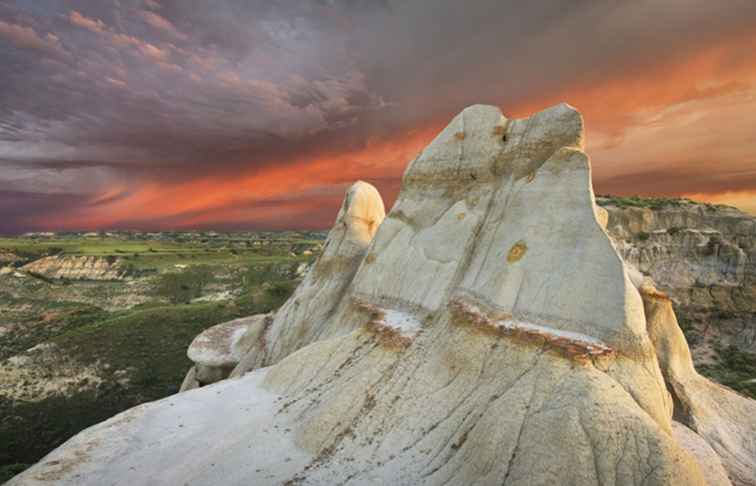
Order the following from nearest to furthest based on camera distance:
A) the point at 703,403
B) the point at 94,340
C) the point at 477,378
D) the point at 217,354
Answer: the point at 477,378 → the point at 703,403 → the point at 217,354 → the point at 94,340

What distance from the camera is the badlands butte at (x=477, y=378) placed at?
11477 millimetres

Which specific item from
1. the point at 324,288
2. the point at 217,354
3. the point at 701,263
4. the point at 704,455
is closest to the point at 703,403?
the point at 704,455

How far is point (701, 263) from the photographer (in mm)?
50125

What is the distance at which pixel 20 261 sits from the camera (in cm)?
11000

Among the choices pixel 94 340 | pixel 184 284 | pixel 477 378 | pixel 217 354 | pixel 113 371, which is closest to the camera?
pixel 477 378

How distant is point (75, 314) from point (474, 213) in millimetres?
68491

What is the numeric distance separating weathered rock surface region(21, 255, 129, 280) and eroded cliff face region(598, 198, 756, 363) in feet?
350

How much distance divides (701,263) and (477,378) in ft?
173

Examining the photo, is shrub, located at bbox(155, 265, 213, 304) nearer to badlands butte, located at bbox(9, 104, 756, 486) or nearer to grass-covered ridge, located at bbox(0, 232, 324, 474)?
grass-covered ridge, located at bbox(0, 232, 324, 474)

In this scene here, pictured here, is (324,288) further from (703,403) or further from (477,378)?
(703,403)

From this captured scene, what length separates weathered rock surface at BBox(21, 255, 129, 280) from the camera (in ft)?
318

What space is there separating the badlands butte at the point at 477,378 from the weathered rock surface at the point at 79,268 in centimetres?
9443

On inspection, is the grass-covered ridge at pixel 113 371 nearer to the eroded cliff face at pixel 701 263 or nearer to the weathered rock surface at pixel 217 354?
the weathered rock surface at pixel 217 354

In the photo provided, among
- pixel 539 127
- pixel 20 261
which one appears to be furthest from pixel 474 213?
pixel 20 261
